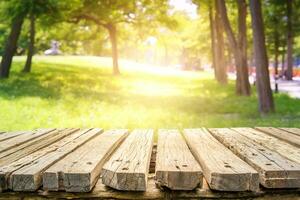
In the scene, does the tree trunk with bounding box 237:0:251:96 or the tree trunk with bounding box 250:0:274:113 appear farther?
the tree trunk with bounding box 237:0:251:96

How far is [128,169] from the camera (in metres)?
2.78

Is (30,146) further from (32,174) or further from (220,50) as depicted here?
(220,50)

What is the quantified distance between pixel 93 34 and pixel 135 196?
144 feet

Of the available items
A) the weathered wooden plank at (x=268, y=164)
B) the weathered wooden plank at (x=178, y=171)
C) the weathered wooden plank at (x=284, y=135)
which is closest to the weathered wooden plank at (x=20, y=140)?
the weathered wooden plank at (x=178, y=171)

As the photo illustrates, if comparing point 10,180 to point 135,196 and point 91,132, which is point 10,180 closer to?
point 135,196

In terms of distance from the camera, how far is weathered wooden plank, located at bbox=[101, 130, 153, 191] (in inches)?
105

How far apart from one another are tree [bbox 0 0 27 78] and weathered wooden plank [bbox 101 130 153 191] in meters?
21.2

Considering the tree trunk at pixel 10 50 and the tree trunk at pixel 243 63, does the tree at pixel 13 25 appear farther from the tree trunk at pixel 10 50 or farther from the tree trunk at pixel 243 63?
the tree trunk at pixel 243 63

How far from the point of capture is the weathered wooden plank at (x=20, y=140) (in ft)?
12.7

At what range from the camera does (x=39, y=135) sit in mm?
4527

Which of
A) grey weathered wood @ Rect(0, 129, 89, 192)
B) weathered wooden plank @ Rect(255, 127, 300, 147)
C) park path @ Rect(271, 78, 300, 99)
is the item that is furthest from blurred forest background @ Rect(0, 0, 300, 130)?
grey weathered wood @ Rect(0, 129, 89, 192)

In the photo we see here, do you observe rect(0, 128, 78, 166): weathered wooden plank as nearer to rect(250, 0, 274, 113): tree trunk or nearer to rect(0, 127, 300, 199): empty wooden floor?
rect(0, 127, 300, 199): empty wooden floor

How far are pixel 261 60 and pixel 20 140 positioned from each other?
11815 millimetres

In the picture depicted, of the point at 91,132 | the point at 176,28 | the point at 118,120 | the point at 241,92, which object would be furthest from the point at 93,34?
the point at 91,132
